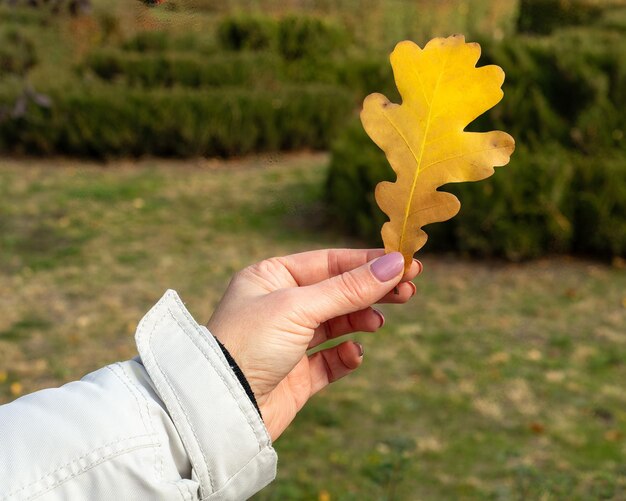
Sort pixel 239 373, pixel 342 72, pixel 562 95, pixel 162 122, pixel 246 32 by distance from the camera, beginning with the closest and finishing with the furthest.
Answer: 1. pixel 239 373
2. pixel 562 95
3. pixel 162 122
4. pixel 342 72
5. pixel 246 32

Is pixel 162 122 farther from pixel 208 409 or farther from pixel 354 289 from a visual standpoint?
pixel 208 409

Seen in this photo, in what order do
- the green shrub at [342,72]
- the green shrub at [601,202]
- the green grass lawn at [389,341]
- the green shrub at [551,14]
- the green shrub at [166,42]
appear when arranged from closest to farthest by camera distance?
the green grass lawn at [389,341], the green shrub at [601,202], the green shrub at [342,72], the green shrub at [166,42], the green shrub at [551,14]

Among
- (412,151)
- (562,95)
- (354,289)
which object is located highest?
(412,151)

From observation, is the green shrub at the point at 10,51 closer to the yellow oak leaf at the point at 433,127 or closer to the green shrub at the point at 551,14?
the green shrub at the point at 551,14

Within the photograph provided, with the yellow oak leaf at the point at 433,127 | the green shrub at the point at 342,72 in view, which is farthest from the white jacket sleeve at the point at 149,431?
the green shrub at the point at 342,72

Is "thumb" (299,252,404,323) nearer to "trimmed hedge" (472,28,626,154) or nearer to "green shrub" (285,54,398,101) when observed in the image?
"trimmed hedge" (472,28,626,154)

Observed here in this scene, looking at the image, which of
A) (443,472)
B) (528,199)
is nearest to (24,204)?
(528,199)

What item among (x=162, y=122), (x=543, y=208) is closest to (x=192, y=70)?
(x=162, y=122)
